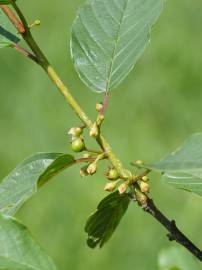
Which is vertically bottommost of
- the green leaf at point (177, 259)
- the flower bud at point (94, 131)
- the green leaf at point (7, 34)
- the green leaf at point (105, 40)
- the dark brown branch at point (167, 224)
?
the green leaf at point (177, 259)

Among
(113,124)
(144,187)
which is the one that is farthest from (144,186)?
(113,124)

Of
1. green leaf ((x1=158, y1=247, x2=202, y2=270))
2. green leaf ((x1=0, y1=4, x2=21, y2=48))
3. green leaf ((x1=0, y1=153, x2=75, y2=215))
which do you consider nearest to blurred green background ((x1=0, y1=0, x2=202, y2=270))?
green leaf ((x1=158, y1=247, x2=202, y2=270))

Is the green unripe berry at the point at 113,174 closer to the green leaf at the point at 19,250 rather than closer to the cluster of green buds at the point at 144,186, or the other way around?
the cluster of green buds at the point at 144,186

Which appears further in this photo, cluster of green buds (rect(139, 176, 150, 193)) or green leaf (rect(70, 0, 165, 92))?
green leaf (rect(70, 0, 165, 92))

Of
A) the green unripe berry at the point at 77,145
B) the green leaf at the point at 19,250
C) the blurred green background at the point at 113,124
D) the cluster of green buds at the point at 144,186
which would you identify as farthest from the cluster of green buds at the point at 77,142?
the blurred green background at the point at 113,124

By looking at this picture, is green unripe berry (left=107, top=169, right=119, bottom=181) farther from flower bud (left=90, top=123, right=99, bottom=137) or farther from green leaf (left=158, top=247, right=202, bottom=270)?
green leaf (left=158, top=247, right=202, bottom=270)

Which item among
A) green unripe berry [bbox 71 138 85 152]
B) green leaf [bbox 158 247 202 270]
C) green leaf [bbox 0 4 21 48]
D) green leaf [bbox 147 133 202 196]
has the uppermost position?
green leaf [bbox 0 4 21 48]
